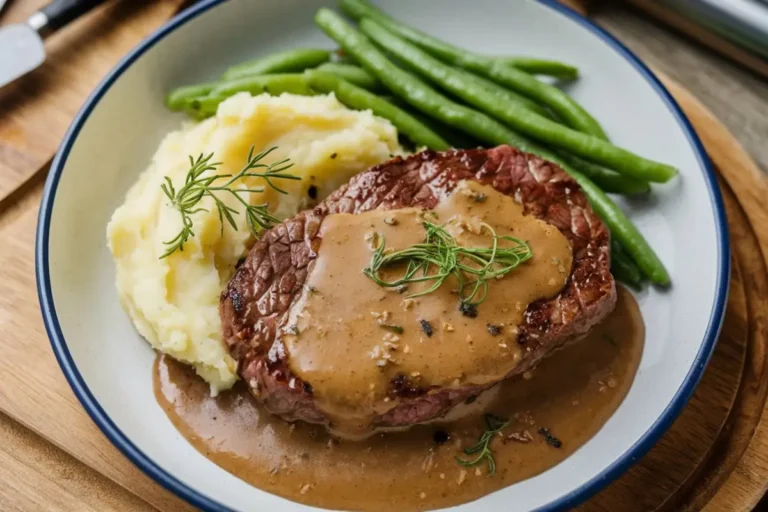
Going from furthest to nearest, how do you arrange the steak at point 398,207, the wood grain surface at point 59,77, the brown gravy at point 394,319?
1. the wood grain surface at point 59,77
2. the steak at point 398,207
3. the brown gravy at point 394,319

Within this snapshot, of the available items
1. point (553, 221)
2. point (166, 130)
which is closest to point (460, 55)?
point (553, 221)

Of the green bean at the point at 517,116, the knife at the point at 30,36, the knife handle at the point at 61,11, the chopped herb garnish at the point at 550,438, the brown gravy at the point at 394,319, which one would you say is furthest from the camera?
the knife handle at the point at 61,11

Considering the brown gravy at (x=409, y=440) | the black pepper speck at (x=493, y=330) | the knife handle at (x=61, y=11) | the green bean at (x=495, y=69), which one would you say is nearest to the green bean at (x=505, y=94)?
the green bean at (x=495, y=69)

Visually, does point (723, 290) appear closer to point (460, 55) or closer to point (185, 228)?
point (460, 55)

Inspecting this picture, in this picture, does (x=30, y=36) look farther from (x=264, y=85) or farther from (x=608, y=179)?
(x=608, y=179)

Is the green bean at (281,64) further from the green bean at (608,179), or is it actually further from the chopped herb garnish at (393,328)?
the chopped herb garnish at (393,328)

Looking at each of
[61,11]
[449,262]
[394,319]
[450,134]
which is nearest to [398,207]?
[449,262]
